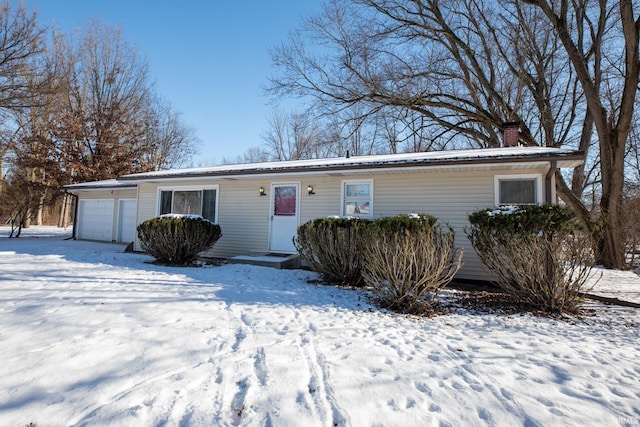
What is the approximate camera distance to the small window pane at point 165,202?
10.9m

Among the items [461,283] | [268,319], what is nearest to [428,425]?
[268,319]

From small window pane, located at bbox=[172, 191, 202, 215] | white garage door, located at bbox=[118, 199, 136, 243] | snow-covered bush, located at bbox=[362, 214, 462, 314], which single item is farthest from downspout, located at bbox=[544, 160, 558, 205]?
white garage door, located at bbox=[118, 199, 136, 243]

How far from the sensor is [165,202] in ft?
35.9

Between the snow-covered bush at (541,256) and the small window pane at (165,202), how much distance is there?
31.3 feet

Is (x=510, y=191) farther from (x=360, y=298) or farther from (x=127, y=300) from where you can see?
(x=127, y=300)

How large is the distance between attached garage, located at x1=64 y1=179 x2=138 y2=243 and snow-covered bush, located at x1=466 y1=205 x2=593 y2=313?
42.1 feet

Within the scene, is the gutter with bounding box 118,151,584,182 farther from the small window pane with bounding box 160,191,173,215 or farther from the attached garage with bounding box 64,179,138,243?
the attached garage with bounding box 64,179,138,243

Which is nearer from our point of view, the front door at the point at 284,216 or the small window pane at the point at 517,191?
the small window pane at the point at 517,191

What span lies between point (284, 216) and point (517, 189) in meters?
5.77

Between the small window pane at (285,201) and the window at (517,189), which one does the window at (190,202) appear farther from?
the window at (517,189)

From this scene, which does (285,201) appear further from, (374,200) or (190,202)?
(190,202)

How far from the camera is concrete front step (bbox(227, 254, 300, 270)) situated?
8094 mm

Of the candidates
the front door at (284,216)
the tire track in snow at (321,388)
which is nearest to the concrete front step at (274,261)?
the front door at (284,216)

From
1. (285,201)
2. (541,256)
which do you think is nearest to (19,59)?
(285,201)
